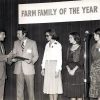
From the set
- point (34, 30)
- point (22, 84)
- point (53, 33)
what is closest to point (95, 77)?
point (53, 33)

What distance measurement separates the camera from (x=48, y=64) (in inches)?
243

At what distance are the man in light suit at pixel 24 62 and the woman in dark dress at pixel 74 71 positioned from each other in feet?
2.24

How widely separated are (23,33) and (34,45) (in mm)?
287

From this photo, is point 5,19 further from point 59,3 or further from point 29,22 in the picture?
point 59,3

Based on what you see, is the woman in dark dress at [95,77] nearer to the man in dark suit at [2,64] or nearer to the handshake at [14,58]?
the handshake at [14,58]

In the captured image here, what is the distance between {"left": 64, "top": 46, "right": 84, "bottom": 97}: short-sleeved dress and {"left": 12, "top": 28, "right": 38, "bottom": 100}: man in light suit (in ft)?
2.26

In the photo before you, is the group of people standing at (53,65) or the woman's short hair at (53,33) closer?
the group of people standing at (53,65)

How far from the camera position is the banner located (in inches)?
251

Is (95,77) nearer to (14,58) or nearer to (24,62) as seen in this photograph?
(24,62)

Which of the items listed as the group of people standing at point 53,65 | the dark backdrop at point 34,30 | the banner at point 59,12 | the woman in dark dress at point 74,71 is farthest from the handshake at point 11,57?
the woman in dark dress at point 74,71

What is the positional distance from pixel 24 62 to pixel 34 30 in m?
0.74

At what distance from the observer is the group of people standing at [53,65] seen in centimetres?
586

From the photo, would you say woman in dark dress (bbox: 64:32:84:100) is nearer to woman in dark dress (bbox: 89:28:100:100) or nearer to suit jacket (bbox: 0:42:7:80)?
woman in dark dress (bbox: 89:28:100:100)

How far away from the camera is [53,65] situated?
6152 millimetres
